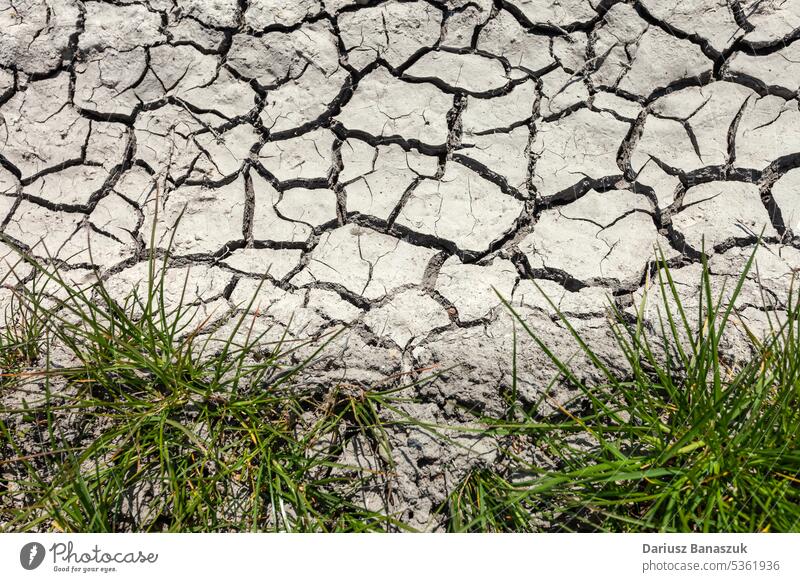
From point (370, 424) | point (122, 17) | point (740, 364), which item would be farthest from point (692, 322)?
point (122, 17)

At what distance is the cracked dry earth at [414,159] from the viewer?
2.18 m

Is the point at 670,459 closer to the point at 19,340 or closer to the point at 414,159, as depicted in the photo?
the point at 414,159

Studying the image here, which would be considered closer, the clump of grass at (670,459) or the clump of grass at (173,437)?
the clump of grass at (670,459)

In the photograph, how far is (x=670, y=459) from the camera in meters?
1.73

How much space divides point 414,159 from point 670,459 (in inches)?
51.5

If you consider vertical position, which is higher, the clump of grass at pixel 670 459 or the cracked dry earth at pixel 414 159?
the cracked dry earth at pixel 414 159

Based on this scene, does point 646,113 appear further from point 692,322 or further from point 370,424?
point 370,424

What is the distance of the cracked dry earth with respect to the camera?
2178 mm

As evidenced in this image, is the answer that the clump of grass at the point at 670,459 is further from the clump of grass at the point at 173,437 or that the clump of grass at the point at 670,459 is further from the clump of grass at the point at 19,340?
the clump of grass at the point at 19,340

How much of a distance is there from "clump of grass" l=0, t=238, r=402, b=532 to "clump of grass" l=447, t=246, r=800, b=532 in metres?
0.38
